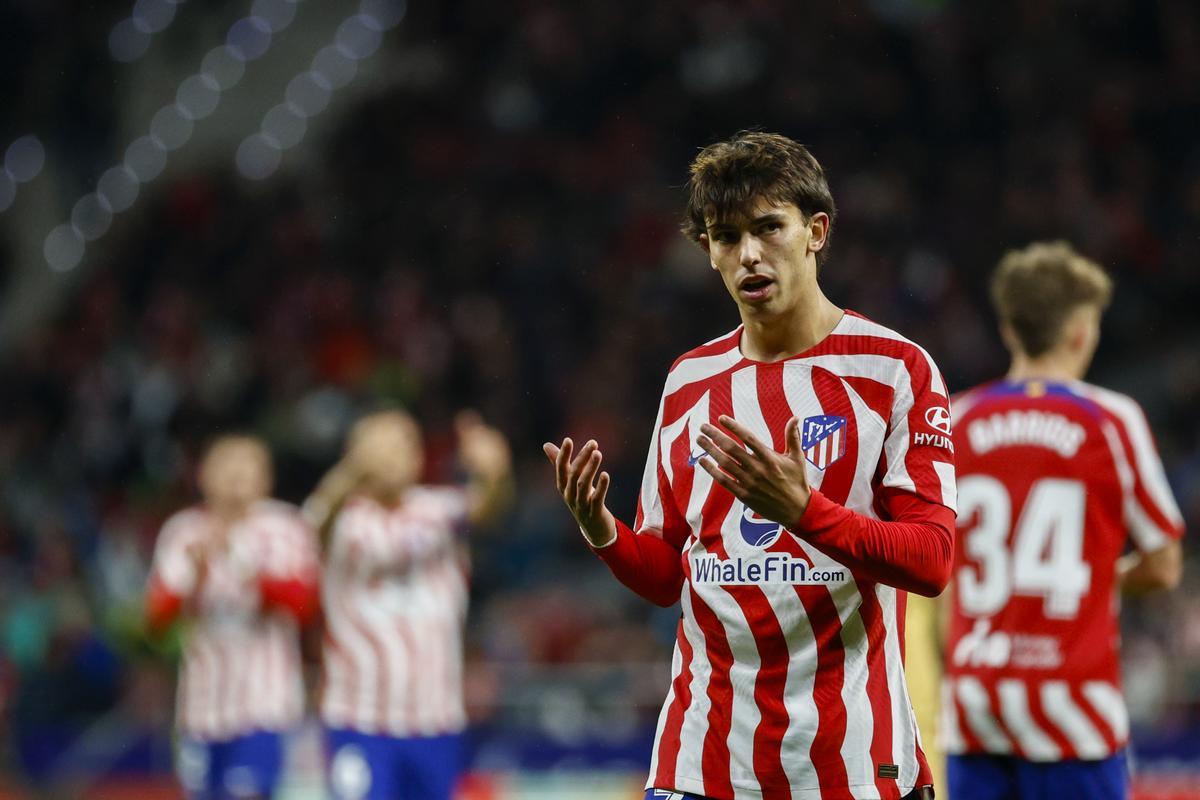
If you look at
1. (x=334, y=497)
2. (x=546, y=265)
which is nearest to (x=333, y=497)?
(x=334, y=497)

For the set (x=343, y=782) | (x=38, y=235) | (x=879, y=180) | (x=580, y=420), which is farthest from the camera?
(x=38, y=235)

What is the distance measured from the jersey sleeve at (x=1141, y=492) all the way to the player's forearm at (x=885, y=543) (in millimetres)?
1651

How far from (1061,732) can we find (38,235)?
51.3ft

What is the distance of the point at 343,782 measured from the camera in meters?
7.18

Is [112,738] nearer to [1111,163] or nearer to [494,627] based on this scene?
[494,627]

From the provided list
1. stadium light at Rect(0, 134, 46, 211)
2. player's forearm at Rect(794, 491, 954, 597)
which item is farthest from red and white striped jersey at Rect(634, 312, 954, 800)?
stadium light at Rect(0, 134, 46, 211)

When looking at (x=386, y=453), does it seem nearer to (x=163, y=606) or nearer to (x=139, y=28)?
(x=163, y=606)

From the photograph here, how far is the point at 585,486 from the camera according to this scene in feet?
10.8

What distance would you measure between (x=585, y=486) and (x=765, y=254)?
587 mm

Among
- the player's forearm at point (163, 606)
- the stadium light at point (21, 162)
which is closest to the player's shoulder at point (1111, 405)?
the player's forearm at point (163, 606)

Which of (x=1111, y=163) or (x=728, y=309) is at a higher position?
(x=1111, y=163)

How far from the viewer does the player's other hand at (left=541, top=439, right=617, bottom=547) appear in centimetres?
327

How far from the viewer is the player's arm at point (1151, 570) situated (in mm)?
4504

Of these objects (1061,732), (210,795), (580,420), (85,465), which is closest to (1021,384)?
(1061,732)
